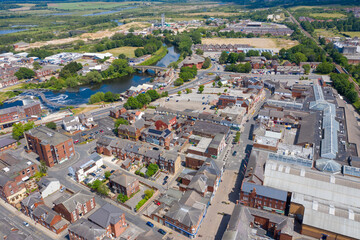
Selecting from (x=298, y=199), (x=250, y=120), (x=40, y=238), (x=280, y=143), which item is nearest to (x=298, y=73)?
(x=250, y=120)

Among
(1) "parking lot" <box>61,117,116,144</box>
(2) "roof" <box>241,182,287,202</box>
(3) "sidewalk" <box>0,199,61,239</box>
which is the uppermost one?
(2) "roof" <box>241,182,287,202</box>

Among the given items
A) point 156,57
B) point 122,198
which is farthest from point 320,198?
point 156,57

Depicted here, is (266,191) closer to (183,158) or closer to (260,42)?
(183,158)

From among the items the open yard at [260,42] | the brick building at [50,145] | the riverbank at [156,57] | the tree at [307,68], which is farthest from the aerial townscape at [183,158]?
the open yard at [260,42]

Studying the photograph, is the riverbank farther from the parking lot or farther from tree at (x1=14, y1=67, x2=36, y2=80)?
the parking lot

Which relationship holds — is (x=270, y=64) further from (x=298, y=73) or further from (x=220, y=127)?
(x=220, y=127)

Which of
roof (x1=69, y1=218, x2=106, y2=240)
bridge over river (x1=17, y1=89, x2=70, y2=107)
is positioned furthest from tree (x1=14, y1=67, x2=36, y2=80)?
roof (x1=69, y1=218, x2=106, y2=240)
